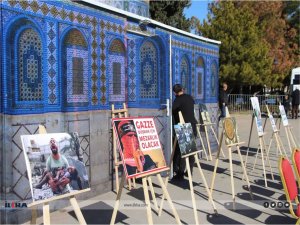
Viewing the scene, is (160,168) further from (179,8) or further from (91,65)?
(179,8)

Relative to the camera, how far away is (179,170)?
8.45 meters

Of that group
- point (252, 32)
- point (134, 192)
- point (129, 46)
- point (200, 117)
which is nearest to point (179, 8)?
point (252, 32)

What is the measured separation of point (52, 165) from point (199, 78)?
7.72 metres

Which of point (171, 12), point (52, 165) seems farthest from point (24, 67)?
point (171, 12)

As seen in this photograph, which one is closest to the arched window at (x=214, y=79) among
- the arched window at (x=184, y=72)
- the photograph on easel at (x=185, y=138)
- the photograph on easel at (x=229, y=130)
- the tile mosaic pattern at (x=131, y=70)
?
the arched window at (x=184, y=72)

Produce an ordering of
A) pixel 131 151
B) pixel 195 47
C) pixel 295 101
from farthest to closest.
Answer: pixel 295 101 → pixel 195 47 → pixel 131 151

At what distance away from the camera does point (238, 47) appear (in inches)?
1094

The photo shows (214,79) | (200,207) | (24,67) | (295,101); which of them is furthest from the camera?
(295,101)

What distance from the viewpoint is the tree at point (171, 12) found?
23484 mm

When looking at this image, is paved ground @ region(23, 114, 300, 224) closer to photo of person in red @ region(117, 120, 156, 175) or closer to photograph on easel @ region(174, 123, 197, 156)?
photograph on easel @ region(174, 123, 197, 156)

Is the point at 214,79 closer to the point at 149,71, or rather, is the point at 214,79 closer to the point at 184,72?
the point at 184,72

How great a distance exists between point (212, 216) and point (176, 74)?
13.7 ft

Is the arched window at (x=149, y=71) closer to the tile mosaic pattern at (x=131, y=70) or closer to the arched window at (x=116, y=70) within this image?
the tile mosaic pattern at (x=131, y=70)

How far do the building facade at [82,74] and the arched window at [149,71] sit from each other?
2cm
